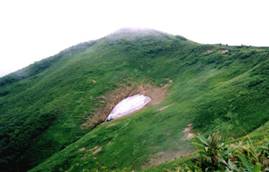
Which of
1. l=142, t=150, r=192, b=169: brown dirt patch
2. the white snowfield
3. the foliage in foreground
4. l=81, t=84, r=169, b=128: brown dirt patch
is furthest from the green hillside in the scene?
the foliage in foreground

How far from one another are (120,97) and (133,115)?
50.1 feet

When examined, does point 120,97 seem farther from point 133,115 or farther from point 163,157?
point 163,157

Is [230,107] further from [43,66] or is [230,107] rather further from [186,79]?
[43,66]

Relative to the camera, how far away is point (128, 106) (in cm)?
6594

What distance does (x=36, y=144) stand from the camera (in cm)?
6594

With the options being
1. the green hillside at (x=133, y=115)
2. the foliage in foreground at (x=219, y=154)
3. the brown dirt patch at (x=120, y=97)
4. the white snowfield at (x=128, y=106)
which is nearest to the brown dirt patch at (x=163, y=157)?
the green hillside at (x=133, y=115)

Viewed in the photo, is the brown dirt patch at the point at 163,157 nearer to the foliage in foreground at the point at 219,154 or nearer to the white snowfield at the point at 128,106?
the white snowfield at the point at 128,106

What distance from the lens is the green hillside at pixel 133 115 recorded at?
40.5m

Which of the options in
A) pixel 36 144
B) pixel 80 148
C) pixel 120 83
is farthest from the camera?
pixel 120 83

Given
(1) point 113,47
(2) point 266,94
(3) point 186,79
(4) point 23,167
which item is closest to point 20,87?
(1) point 113,47

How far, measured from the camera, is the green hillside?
40.5m

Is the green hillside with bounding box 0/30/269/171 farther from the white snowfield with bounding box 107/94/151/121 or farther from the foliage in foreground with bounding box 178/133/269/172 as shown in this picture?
the foliage in foreground with bounding box 178/133/269/172

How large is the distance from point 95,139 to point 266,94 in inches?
971

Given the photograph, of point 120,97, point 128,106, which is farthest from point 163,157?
point 120,97
